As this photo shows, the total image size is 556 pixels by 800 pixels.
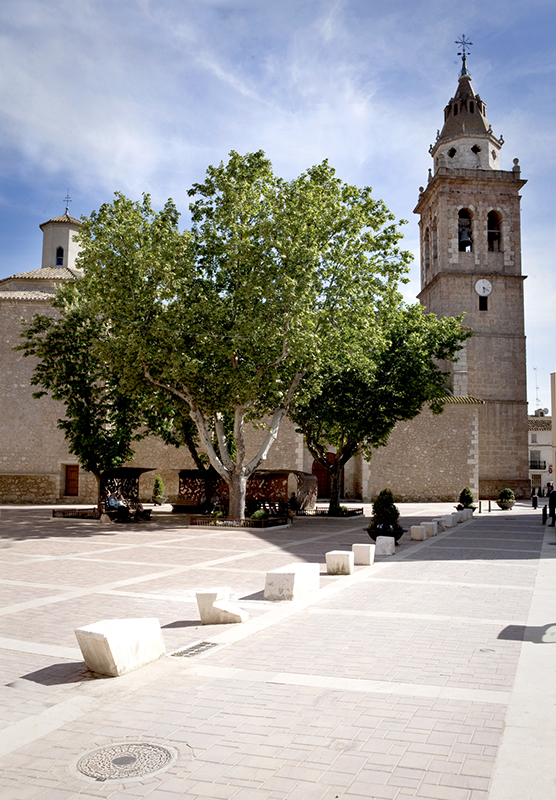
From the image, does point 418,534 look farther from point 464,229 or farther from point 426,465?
point 464,229

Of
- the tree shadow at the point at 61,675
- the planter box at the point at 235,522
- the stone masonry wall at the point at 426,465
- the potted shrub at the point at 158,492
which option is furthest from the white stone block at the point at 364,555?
the stone masonry wall at the point at 426,465

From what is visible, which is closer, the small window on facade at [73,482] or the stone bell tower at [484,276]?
the small window on facade at [73,482]

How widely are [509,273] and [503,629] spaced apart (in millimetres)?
37475

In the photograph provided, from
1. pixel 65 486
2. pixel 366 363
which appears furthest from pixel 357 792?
pixel 65 486

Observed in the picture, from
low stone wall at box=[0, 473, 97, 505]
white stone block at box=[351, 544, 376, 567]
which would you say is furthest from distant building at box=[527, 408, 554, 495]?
white stone block at box=[351, 544, 376, 567]

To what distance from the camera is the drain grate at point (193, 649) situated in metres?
5.99

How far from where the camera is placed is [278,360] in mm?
19688

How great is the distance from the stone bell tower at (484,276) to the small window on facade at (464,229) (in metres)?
0.07

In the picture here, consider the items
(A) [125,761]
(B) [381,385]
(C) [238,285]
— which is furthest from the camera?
(B) [381,385]

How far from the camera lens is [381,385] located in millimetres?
23875

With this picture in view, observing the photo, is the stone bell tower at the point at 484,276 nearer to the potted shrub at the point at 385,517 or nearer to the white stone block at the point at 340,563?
the potted shrub at the point at 385,517

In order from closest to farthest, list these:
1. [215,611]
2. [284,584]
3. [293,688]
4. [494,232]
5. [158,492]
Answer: [293,688]
[215,611]
[284,584]
[158,492]
[494,232]

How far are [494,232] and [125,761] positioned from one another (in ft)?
140

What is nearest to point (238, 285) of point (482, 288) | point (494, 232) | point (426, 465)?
point (426, 465)
